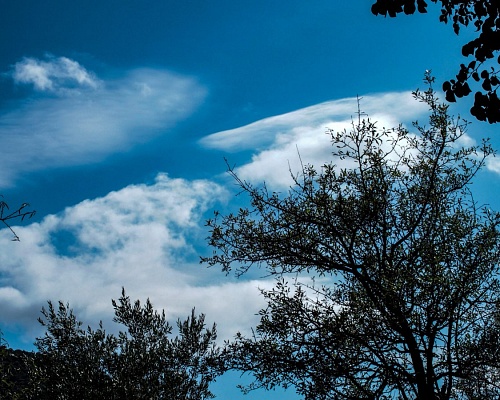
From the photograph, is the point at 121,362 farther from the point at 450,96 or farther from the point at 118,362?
the point at 450,96

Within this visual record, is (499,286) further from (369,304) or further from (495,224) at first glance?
(369,304)

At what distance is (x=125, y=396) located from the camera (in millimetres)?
23219

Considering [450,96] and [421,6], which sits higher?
[421,6]

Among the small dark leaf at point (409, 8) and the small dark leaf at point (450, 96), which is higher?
the small dark leaf at point (409, 8)

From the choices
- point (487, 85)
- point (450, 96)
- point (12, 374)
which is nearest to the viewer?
point (487, 85)

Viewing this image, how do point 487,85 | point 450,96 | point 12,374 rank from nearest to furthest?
1. point 487,85
2. point 450,96
3. point 12,374

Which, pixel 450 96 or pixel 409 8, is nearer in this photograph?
pixel 409 8

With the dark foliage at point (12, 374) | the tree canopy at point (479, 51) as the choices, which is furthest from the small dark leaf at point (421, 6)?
the dark foliage at point (12, 374)

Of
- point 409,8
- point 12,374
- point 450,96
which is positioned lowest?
point 12,374

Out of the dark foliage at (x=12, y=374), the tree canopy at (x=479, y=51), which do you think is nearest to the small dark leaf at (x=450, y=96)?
the tree canopy at (x=479, y=51)

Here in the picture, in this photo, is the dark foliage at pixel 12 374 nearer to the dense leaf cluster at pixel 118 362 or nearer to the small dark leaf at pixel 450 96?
the dense leaf cluster at pixel 118 362

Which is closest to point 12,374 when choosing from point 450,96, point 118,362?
point 118,362

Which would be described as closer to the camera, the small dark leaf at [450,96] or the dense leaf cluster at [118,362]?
the small dark leaf at [450,96]

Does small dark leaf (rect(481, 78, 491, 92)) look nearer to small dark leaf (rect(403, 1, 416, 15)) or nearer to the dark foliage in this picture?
small dark leaf (rect(403, 1, 416, 15))
